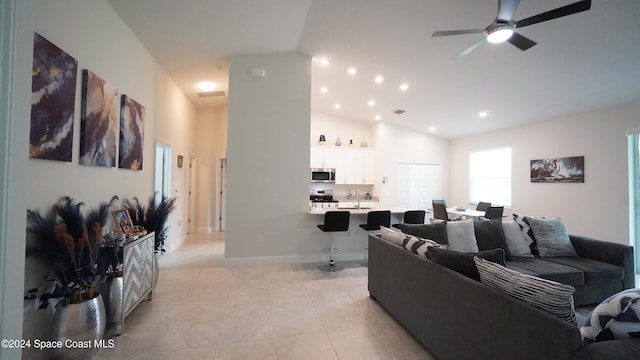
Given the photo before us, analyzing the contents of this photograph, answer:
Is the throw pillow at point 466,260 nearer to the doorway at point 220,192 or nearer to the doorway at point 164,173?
the doorway at point 164,173

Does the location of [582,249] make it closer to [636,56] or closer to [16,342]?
[636,56]

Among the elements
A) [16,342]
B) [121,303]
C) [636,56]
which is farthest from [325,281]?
[636,56]

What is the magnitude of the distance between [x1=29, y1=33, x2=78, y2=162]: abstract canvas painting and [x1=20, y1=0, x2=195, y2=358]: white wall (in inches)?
3.4

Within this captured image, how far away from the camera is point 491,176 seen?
662 cm

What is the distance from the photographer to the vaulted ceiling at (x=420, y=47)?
9.59 ft

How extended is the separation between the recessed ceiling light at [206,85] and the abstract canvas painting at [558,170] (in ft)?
22.3

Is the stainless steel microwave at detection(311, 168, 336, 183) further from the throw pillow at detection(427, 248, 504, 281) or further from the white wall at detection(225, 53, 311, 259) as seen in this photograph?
the throw pillow at detection(427, 248, 504, 281)

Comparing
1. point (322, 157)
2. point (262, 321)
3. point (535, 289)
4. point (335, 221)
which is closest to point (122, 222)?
point (262, 321)

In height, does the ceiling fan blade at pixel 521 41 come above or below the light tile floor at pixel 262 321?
above

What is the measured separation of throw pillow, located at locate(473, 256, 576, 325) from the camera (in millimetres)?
1250

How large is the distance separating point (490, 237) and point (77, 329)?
→ 3.97 m

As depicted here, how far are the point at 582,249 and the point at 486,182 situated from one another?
3.90 m

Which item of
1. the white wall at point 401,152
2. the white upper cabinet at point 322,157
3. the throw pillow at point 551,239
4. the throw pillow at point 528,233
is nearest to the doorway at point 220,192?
the white upper cabinet at point 322,157

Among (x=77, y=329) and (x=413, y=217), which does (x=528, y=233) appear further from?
(x=77, y=329)
